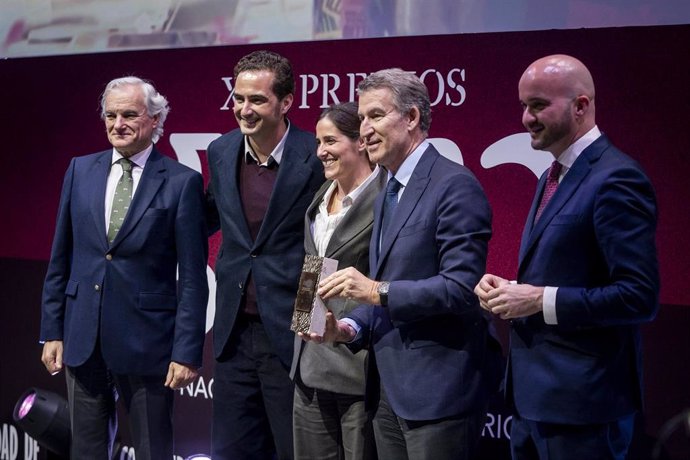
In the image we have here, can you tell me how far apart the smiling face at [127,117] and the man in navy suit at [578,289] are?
1.56m

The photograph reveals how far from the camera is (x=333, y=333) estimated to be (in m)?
2.97

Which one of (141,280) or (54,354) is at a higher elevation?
(141,280)

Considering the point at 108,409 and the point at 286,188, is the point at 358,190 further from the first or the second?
the point at 108,409

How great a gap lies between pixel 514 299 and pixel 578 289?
17cm

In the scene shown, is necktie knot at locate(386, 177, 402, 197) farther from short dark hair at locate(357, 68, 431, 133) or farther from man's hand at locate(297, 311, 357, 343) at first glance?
man's hand at locate(297, 311, 357, 343)

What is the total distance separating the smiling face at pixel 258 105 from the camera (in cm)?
355

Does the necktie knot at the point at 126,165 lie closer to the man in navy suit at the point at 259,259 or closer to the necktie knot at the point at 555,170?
the man in navy suit at the point at 259,259

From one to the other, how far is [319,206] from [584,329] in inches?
44.4

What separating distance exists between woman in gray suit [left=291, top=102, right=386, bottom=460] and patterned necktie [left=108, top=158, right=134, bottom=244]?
74cm

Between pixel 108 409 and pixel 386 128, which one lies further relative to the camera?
pixel 108 409

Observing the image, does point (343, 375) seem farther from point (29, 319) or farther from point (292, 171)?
point (29, 319)

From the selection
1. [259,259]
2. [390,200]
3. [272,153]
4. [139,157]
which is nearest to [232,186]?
[272,153]

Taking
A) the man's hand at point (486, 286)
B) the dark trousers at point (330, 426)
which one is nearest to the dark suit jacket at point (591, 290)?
the man's hand at point (486, 286)

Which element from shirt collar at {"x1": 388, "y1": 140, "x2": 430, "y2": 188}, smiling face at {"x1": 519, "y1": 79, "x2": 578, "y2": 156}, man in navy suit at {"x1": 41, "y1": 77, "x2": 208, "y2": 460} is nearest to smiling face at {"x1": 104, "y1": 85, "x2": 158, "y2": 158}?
man in navy suit at {"x1": 41, "y1": 77, "x2": 208, "y2": 460}
